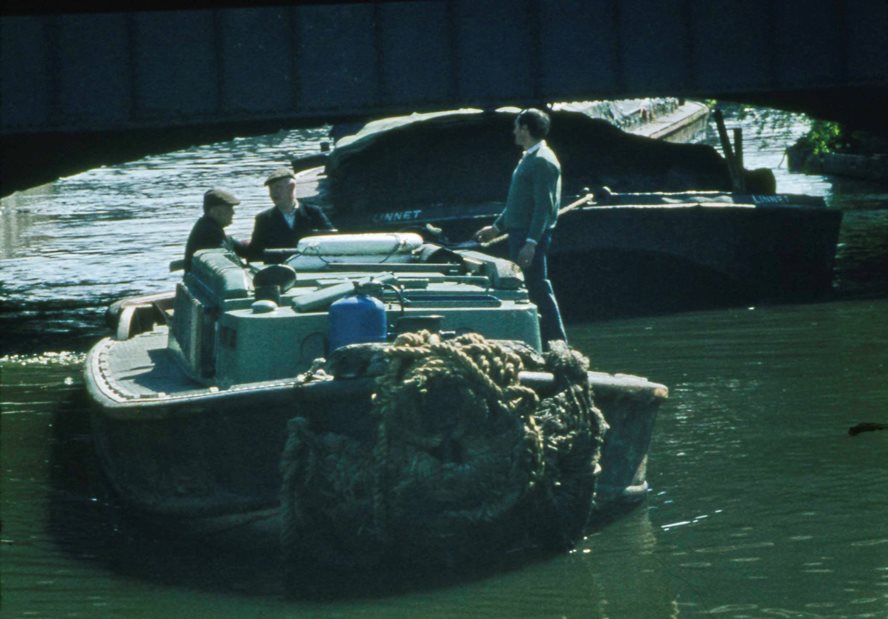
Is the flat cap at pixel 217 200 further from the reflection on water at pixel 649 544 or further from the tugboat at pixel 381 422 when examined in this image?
the reflection on water at pixel 649 544

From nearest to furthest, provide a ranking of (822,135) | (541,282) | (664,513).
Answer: (664,513)
(541,282)
(822,135)

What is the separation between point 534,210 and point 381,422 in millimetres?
4311

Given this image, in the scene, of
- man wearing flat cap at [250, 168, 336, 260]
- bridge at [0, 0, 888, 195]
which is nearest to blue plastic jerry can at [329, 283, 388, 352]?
man wearing flat cap at [250, 168, 336, 260]

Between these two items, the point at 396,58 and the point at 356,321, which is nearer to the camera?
the point at 356,321

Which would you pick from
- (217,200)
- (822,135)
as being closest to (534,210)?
(217,200)

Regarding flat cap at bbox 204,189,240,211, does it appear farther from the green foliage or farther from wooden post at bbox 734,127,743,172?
the green foliage

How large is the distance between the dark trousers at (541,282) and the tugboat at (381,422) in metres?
2.27

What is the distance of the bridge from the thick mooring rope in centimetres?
1458

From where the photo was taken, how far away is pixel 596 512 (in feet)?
30.5

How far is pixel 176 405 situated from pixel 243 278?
1.42 metres

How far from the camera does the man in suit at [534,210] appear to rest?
1200cm

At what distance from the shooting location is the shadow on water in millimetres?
8359

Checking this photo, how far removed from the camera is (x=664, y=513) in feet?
31.4

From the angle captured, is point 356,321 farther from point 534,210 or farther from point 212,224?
point 534,210
